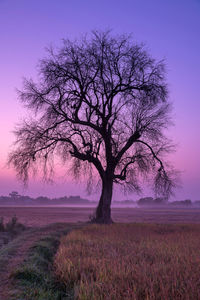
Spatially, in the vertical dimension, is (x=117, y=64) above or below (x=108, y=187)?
above

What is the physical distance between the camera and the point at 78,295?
15.2 ft

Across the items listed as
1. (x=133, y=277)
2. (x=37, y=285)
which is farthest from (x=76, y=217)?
(x=133, y=277)

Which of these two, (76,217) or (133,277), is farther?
(76,217)

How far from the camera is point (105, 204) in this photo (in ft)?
Result: 67.6

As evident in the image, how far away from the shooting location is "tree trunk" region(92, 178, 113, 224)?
20562 millimetres

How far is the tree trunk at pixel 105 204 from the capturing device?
20562 millimetres

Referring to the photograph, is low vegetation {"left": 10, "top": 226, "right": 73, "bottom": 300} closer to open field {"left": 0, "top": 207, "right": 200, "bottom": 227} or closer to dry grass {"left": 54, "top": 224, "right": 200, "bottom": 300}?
dry grass {"left": 54, "top": 224, "right": 200, "bottom": 300}

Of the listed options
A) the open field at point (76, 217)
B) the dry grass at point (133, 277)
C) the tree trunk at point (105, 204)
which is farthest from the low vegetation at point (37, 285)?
the open field at point (76, 217)

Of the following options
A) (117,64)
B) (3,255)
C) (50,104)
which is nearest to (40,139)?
(50,104)

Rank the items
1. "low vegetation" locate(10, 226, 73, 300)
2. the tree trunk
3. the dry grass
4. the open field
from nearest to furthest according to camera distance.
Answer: the dry grass < "low vegetation" locate(10, 226, 73, 300) < the tree trunk < the open field

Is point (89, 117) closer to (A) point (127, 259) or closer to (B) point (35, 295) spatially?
(A) point (127, 259)

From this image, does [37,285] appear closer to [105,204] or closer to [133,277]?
[133,277]

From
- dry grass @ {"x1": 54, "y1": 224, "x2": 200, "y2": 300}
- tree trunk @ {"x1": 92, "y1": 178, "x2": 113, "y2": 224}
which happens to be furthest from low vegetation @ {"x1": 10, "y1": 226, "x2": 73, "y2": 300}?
tree trunk @ {"x1": 92, "y1": 178, "x2": 113, "y2": 224}

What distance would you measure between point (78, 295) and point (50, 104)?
54.0ft
